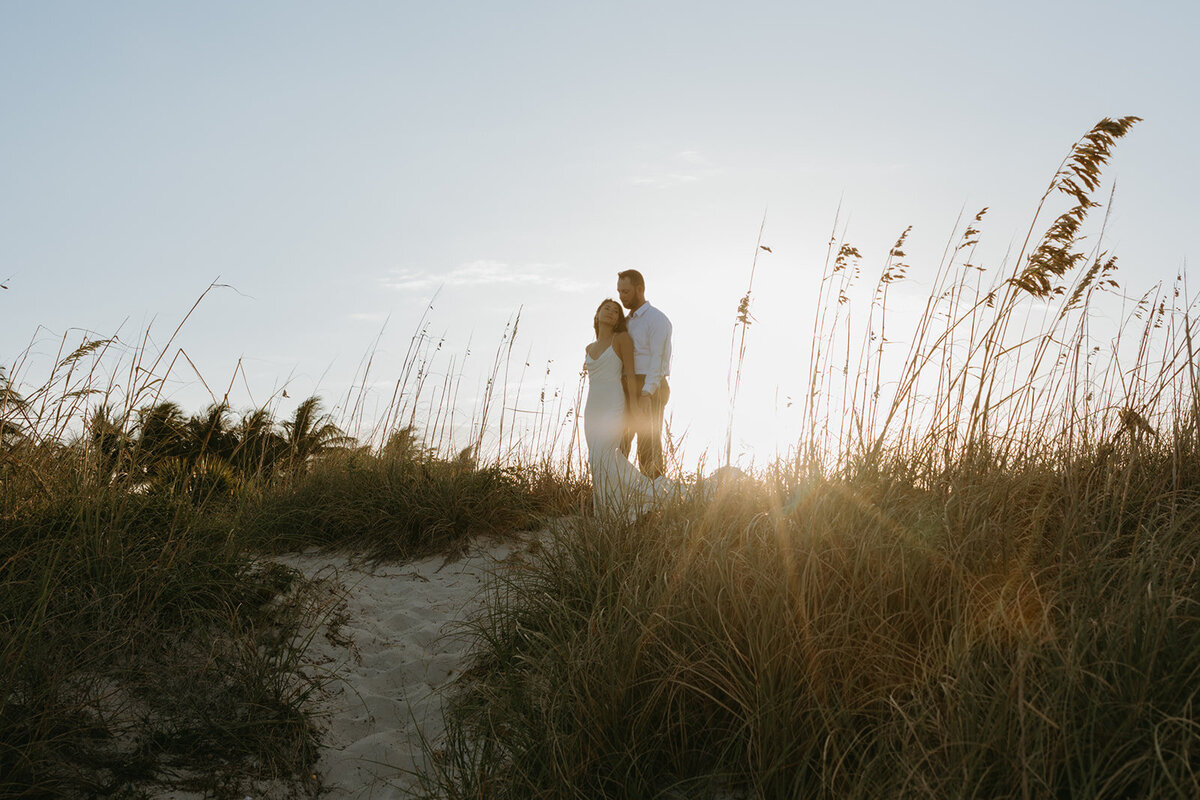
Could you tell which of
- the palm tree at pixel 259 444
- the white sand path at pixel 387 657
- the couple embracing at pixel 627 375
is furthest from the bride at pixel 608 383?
the palm tree at pixel 259 444


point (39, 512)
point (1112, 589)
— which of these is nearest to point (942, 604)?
point (1112, 589)

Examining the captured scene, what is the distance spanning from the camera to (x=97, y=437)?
373cm

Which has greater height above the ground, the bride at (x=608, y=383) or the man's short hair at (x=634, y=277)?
the man's short hair at (x=634, y=277)

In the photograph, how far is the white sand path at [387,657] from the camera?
8.77ft

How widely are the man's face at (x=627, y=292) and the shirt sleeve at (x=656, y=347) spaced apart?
22 centimetres

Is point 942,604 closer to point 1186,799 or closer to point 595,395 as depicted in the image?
point 1186,799

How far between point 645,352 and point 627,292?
19.4 inches

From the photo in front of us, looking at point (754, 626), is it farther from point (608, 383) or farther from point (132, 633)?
point (608, 383)

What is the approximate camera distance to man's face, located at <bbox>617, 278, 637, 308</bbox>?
20.1ft

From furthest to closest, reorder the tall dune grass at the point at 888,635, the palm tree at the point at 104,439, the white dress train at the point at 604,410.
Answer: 1. the white dress train at the point at 604,410
2. the palm tree at the point at 104,439
3. the tall dune grass at the point at 888,635

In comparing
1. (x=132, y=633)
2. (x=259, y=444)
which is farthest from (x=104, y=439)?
(x=259, y=444)

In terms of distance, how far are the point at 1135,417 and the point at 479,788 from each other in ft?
9.56

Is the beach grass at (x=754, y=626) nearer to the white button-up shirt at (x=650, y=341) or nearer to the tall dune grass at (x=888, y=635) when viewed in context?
the tall dune grass at (x=888, y=635)

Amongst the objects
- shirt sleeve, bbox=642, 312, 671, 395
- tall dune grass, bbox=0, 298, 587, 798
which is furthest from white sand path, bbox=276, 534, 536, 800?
shirt sleeve, bbox=642, 312, 671, 395
